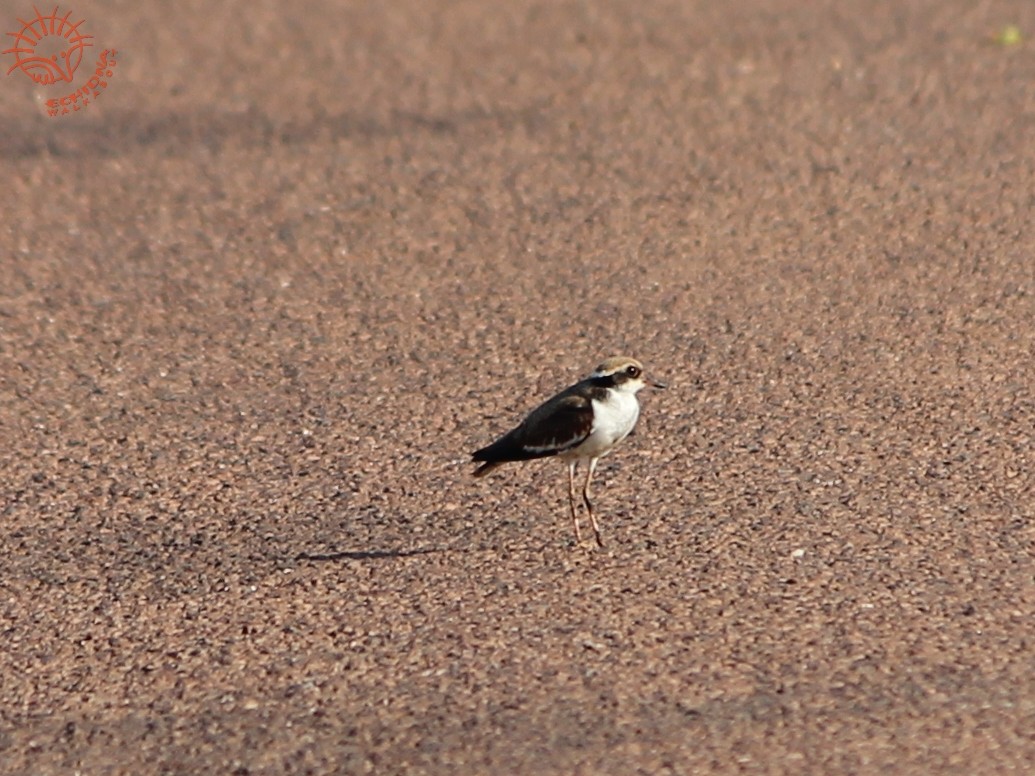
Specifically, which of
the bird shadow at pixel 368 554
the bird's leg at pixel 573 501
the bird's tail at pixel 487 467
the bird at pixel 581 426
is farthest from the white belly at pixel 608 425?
the bird shadow at pixel 368 554

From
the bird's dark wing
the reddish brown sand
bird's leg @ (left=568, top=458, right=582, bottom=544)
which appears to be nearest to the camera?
the reddish brown sand

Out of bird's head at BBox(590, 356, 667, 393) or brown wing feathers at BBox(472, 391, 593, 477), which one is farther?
bird's head at BBox(590, 356, 667, 393)

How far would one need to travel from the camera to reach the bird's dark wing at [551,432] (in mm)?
6863

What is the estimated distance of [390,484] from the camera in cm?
766

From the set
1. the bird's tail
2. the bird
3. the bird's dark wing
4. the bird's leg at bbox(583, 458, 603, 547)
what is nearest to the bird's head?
the bird

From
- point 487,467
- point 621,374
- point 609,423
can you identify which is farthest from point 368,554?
point 621,374

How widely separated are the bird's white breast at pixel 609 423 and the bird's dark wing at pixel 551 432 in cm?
3

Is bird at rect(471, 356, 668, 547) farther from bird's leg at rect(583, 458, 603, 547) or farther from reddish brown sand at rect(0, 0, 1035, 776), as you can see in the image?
reddish brown sand at rect(0, 0, 1035, 776)

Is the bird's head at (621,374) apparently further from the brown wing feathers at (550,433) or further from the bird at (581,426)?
the brown wing feathers at (550,433)

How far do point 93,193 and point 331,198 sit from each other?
1.76 meters

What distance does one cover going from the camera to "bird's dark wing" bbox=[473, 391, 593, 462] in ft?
22.5

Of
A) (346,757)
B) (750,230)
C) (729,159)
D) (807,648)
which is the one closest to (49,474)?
(346,757)

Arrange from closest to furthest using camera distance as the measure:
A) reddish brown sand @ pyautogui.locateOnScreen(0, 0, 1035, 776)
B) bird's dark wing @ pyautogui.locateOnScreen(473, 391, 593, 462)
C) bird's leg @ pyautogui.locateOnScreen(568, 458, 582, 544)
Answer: reddish brown sand @ pyautogui.locateOnScreen(0, 0, 1035, 776)
bird's dark wing @ pyautogui.locateOnScreen(473, 391, 593, 462)
bird's leg @ pyautogui.locateOnScreen(568, 458, 582, 544)

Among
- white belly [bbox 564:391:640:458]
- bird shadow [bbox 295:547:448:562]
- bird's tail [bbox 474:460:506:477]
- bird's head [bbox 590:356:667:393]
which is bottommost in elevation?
bird shadow [bbox 295:547:448:562]
